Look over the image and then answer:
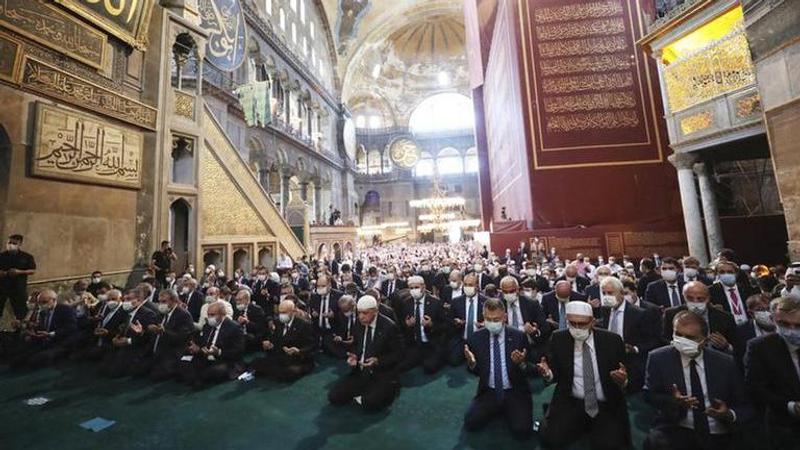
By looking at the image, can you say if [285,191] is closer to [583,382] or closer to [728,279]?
[728,279]

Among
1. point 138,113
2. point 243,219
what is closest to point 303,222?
point 243,219

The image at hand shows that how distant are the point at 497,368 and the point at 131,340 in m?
4.25

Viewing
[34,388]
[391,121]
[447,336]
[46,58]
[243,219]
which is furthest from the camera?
[391,121]

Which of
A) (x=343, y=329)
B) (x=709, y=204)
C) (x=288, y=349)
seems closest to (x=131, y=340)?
(x=288, y=349)

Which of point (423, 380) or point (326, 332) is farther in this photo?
point (326, 332)

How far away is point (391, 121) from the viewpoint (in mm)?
34156

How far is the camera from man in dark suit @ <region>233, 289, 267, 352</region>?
4660 mm

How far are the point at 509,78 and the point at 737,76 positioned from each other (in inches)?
260

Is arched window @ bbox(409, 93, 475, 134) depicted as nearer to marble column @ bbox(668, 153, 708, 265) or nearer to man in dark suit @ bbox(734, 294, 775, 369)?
marble column @ bbox(668, 153, 708, 265)

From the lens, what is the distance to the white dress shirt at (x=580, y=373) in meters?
2.34

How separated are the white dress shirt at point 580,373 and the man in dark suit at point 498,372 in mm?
336

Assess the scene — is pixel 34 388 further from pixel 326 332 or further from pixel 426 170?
pixel 426 170

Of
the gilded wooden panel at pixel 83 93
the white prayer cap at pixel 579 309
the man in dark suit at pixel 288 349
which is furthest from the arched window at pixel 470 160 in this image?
the white prayer cap at pixel 579 309

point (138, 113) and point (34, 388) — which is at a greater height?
point (138, 113)
